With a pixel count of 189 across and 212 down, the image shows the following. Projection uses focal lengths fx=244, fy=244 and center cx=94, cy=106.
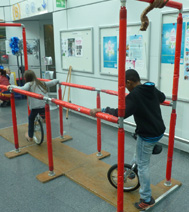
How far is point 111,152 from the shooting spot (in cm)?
402

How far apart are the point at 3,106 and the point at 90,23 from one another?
3.83 meters

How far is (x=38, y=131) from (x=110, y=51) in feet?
7.00

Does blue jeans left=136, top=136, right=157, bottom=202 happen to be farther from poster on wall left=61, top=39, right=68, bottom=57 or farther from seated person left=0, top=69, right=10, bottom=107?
seated person left=0, top=69, right=10, bottom=107

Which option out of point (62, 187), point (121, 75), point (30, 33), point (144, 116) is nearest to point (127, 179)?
point (62, 187)

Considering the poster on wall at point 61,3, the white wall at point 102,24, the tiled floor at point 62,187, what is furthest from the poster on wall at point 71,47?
the tiled floor at point 62,187

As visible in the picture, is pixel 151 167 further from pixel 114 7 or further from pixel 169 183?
pixel 114 7

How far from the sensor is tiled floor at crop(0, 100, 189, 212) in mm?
2655

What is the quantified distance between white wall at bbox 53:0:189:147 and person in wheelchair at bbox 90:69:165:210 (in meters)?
1.65

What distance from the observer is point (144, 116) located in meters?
2.26

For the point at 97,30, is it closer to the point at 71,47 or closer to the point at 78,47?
the point at 78,47

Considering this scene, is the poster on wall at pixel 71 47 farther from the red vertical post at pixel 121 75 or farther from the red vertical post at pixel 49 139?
the red vertical post at pixel 121 75

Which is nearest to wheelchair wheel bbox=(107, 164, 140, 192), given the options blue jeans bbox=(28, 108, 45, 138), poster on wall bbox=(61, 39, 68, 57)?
blue jeans bbox=(28, 108, 45, 138)

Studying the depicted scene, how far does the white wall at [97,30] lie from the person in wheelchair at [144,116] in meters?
1.65

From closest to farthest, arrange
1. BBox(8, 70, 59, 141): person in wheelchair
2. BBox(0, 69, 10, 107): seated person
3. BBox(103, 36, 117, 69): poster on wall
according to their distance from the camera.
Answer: BBox(8, 70, 59, 141): person in wheelchair, BBox(103, 36, 117, 69): poster on wall, BBox(0, 69, 10, 107): seated person
